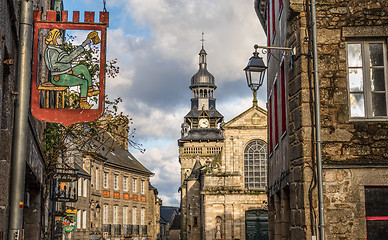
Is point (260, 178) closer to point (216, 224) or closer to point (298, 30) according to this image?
point (216, 224)

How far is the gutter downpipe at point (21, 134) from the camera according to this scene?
5.68 meters

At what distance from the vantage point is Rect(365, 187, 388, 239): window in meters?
9.79

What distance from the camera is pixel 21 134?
5789mm

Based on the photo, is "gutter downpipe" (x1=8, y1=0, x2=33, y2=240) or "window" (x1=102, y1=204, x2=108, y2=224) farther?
"window" (x1=102, y1=204, x2=108, y2=224)

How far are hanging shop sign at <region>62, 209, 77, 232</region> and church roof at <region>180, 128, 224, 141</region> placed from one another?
223 ft

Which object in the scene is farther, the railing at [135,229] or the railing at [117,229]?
the railing at [135,229]

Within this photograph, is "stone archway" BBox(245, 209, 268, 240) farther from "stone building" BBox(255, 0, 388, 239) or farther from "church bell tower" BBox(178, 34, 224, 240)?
"stone building" BBox(255, 0, 388, 239)

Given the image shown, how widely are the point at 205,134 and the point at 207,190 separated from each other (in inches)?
1759

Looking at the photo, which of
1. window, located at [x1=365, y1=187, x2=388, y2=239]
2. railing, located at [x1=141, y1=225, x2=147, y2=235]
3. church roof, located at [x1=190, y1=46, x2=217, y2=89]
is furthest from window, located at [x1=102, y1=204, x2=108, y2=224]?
church roof, located at [x1=190, y1=46, x2=217, y2=89]

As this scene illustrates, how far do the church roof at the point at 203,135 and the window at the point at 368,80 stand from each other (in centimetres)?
7931

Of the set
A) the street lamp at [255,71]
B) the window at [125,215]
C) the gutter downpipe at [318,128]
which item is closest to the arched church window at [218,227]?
the window at [125,215]

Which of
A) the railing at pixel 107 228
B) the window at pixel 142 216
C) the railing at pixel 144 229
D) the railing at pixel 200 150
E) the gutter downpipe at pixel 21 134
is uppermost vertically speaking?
the railing at pixel 200 150

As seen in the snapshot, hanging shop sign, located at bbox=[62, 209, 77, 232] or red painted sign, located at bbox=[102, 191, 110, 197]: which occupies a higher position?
red painted sign, located at bbox=[102, 191, 110, 197]

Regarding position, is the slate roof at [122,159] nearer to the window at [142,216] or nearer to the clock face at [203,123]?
the window at [142,216]
